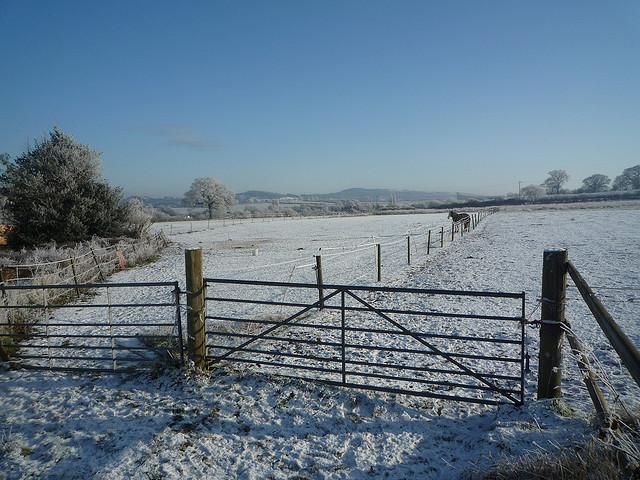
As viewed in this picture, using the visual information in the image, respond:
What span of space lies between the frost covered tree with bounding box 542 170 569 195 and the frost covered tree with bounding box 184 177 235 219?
132844mm

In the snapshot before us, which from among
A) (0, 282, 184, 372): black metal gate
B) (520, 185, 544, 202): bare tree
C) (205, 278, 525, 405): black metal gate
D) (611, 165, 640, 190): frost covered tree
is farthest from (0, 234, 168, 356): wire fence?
(520, 185, 544, 202): bare tree

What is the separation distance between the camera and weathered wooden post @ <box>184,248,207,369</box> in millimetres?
5414

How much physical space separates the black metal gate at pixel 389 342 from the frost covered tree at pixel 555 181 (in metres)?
176

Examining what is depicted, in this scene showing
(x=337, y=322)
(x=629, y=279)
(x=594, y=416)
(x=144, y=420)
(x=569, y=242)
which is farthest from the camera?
(x=569, y=242)

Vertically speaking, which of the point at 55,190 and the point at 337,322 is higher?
the point at 55,190

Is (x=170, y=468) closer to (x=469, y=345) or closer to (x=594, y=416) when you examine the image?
(x=594, y=416)

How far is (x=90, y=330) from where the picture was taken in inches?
333

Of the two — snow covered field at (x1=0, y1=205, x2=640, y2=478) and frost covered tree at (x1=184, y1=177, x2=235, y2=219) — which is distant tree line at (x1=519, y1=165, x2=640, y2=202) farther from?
snow covered field at (x1=0, y1=205, x2=640, y2=478)

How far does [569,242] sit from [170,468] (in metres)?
24.5

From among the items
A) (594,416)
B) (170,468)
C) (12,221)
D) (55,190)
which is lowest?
(170,468)

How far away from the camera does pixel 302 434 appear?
4.20 meters

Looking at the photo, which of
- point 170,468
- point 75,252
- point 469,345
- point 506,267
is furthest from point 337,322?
point 75,252

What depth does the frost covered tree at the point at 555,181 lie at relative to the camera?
15562cm

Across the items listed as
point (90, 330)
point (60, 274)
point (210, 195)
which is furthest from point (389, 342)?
point (210, 195)
